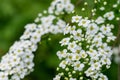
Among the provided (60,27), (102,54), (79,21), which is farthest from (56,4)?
(102,54)

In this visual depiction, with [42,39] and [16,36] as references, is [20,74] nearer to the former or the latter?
[42,39]

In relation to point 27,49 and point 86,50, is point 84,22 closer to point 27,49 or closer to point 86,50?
point 86,50

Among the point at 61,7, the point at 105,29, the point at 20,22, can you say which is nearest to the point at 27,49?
the point at 61,7

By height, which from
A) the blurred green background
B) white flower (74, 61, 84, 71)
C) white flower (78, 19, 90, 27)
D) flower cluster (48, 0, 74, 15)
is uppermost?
the blurred green background

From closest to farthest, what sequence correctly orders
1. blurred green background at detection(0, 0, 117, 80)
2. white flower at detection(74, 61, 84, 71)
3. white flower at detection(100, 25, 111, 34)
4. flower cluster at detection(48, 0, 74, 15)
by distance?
white flower at detection(74, 61, 84, 71) → white flower at detection(100, 25, 111, 34) → flower cluster at detection(48, 0, 74, 15) → blurred green background at detection(0, 0, 117, 80)

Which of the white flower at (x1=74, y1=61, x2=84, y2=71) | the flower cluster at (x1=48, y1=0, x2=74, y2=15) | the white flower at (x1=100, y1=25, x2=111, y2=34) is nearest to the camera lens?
the white flower at (x1=74, y1=61, x2=84, y2=71)

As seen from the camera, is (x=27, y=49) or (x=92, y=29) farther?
(x=27, y=49)

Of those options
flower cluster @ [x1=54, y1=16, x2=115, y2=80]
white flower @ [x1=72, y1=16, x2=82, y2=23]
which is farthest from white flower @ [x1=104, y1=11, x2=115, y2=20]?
white flower @ [x1=72, y1=16, x2=82, y2=23]

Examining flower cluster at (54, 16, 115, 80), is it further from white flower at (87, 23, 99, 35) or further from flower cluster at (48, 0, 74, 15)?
flower cluster at (48, 0, 74, 15)
